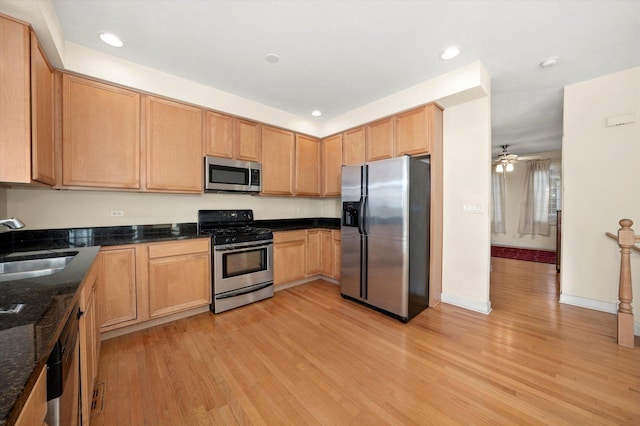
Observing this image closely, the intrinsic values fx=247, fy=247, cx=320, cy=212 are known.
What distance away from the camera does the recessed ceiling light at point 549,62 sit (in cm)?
246

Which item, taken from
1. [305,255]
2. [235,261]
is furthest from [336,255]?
[235,261]

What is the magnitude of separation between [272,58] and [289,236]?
87.6 inches

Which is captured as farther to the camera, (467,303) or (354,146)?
(354,146)

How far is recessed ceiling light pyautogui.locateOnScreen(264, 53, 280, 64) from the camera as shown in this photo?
2.41 metres

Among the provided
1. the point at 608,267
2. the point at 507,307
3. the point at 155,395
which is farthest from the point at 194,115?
the point at 608,267

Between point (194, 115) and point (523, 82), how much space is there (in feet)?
12.8

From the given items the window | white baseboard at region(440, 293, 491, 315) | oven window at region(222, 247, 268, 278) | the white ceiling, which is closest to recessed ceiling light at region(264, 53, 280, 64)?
the white ceiling

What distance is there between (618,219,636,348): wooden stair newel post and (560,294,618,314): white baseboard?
791mm

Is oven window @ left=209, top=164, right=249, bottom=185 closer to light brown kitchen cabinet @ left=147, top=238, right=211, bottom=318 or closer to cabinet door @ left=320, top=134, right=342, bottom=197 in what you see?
light brown kitchen cabinet @ left=147, top=238, right=211, bottom=318

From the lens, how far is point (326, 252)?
402cm

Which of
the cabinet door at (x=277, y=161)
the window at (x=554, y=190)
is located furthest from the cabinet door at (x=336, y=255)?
the window at (x=554, y=190)

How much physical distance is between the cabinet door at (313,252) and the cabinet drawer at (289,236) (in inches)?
5.2

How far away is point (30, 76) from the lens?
1.66 metres

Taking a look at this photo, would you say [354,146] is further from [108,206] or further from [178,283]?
[108,206]
